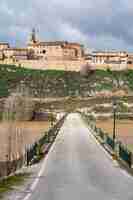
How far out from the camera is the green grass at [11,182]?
19188 millimetres

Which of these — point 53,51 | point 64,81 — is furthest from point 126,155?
point 53,51

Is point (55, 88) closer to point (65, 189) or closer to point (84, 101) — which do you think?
point (84, 101)

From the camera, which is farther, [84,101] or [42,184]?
[84,101]

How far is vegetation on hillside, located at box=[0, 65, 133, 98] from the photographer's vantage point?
16288cm

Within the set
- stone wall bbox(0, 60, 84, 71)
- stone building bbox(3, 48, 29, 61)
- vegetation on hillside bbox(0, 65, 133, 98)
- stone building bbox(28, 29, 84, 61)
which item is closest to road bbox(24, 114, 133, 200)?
vegetation on hillside bbox(0, 65, 133, 98)

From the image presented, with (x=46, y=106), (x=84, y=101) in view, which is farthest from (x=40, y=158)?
(x=84, y=101)

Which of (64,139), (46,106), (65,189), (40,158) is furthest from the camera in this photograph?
(46,106)

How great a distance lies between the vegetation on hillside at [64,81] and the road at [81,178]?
122 m

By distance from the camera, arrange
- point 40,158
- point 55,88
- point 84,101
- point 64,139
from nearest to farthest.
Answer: point 40,158, point 64,139, point 84,101, point 55,88

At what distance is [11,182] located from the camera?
21359 millimetres

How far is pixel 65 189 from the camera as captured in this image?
19.8m

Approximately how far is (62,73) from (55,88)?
9.28 m

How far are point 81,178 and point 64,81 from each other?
148 metres

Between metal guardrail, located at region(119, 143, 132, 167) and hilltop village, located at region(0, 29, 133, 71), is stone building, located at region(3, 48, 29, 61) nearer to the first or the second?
hilltop village, located at region(0, 29, 133, 71)
